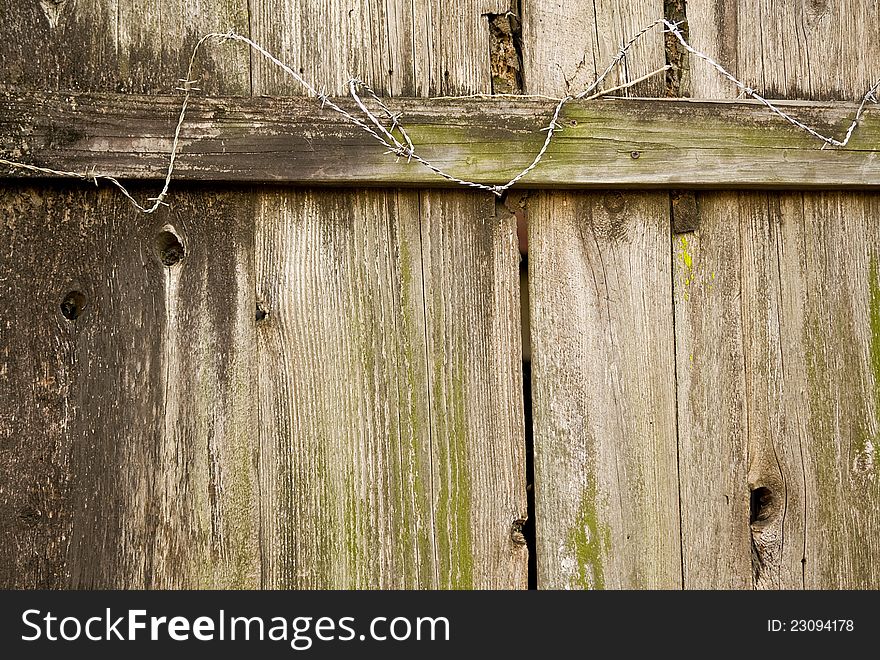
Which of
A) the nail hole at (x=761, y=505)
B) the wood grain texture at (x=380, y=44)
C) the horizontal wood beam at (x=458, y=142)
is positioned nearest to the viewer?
the horizontal wood beam at (x=458, y=142)

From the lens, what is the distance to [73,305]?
4.02 ft

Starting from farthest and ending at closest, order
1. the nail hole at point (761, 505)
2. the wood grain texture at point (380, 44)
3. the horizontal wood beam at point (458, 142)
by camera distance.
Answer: the nail hole at point (761, 505) → the wood grain texture at point (380, 44) → the horizontal wood beam at point (458, 142)

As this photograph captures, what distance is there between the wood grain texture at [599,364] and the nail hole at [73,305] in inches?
31.6

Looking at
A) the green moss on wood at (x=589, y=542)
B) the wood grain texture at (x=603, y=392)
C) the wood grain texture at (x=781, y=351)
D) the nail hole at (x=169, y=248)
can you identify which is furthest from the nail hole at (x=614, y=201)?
the nail hole at (x=169, y=248)

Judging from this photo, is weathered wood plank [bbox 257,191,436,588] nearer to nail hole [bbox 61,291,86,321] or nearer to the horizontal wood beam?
the horizontal wood beam

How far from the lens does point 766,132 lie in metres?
1.31

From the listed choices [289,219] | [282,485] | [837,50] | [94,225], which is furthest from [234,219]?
[837,50]

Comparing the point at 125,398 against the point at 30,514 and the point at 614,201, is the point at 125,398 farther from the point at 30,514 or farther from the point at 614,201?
the point at 614,201

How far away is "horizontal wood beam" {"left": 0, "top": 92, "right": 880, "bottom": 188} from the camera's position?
3.81 ft

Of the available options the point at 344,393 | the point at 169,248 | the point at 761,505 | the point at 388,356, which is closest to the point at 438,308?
the point at 388,356

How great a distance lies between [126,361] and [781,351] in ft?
4.04

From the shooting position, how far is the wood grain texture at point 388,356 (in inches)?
50.2

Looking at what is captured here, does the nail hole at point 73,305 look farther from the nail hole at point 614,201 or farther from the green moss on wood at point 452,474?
the nail hole at point 614,201

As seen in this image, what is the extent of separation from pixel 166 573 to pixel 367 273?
64 centimetres
